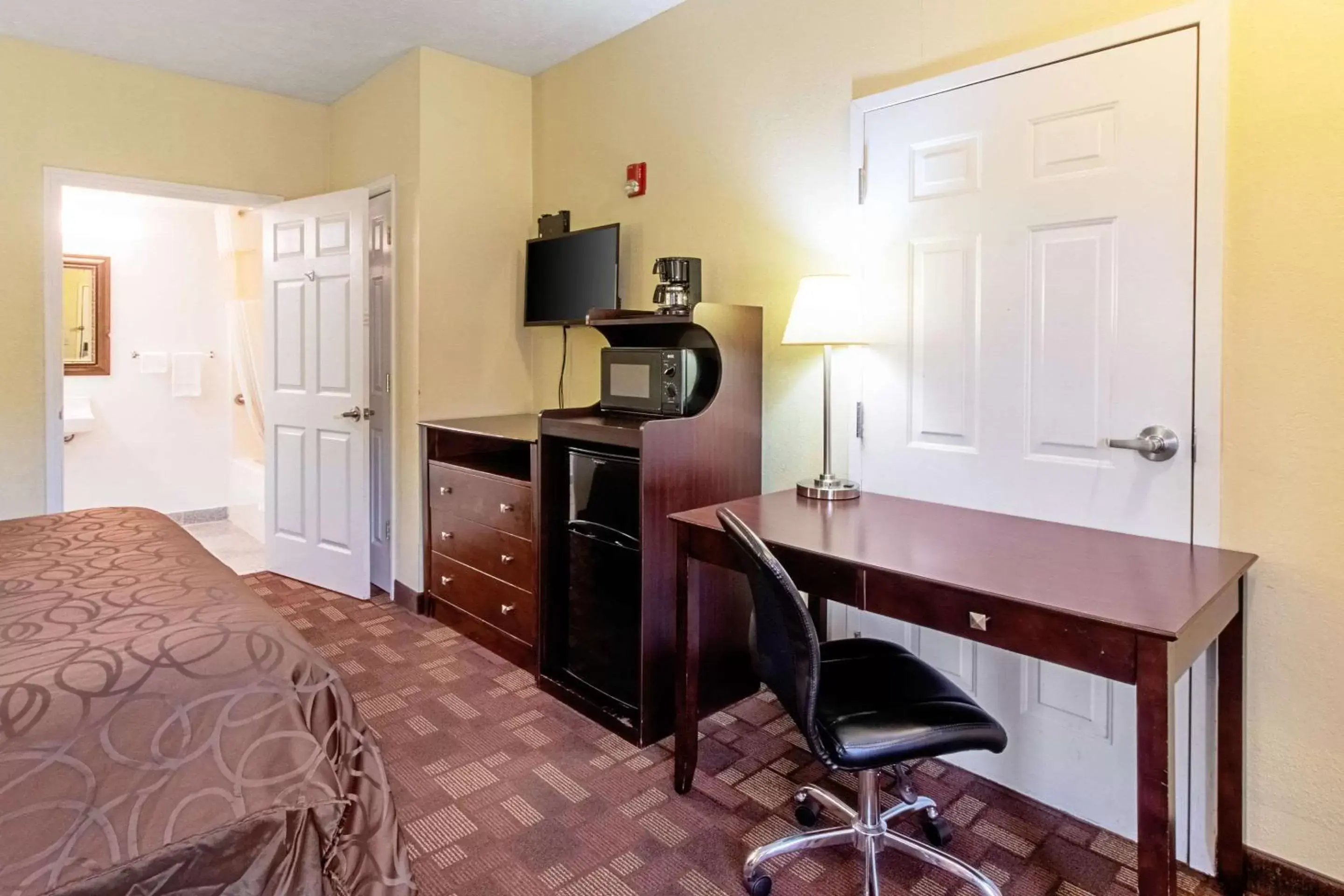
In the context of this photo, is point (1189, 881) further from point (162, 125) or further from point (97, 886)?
point (162, 125)

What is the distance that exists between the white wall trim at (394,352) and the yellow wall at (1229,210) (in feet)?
3.11

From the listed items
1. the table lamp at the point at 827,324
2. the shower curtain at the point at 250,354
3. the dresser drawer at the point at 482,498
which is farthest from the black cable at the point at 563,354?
the shower curtain at the point at 250,354

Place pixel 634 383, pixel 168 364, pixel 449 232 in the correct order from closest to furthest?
1. pixel 634 383
2. pixel 449 232
3. pixel 168 364

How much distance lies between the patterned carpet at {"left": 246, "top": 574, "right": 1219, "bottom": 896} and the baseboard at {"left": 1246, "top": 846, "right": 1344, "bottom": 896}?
3.9 inches

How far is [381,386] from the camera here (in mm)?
3811

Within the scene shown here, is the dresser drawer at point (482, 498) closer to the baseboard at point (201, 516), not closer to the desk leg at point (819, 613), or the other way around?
the desk leg at point (819, 613)

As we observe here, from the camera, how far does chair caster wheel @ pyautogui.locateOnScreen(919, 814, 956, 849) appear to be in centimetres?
185

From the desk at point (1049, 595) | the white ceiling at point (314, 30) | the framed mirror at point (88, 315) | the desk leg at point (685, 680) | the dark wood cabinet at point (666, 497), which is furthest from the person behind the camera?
the framed mirror at point (88, 315)

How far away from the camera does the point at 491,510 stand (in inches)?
119

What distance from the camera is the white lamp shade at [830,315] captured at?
2.18 meters

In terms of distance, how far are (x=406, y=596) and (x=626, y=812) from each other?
6.66ft

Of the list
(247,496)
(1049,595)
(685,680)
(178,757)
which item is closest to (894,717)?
(1049,595)

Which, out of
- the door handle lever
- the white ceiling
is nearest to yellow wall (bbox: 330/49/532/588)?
the white ceiling

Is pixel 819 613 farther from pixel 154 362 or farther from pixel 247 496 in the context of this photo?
pixel 154 362
